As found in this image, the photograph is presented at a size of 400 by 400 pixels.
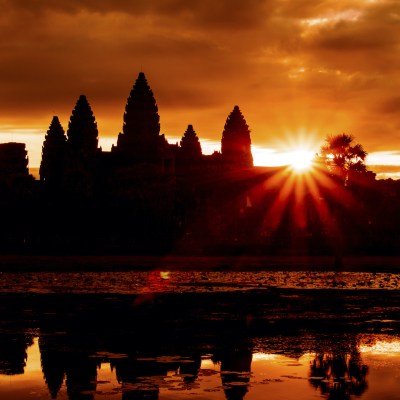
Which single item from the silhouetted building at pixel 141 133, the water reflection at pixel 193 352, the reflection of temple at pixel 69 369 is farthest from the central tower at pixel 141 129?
the reflection of temple at pixel 69 369

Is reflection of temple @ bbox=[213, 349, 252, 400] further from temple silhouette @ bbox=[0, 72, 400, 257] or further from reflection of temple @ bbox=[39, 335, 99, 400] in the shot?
temple silhouette @ bbox=[0, 72, 400, 257]

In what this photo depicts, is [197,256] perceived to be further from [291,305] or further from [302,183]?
[291,305]

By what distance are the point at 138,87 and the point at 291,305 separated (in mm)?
105906

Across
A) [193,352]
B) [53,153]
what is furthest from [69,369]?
[53,153]

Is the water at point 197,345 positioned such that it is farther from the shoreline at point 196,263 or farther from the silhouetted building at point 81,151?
the silhouetted building at point 81,151

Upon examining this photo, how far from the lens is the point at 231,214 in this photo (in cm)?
9925

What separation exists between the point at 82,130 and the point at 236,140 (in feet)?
86.3

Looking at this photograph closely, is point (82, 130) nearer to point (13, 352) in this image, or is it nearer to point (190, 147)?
point (190, 147)

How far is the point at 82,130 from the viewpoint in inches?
5187

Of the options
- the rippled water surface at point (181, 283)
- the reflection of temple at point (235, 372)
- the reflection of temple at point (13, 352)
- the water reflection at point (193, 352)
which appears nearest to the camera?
the reflection of temple at point (235, 372)

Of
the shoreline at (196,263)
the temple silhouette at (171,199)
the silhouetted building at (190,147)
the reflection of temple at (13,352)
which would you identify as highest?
the silhouetted building at (190,147)

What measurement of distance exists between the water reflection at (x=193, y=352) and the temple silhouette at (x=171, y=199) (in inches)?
1329

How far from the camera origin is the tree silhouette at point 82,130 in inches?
5103

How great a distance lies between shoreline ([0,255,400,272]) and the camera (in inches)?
2137
